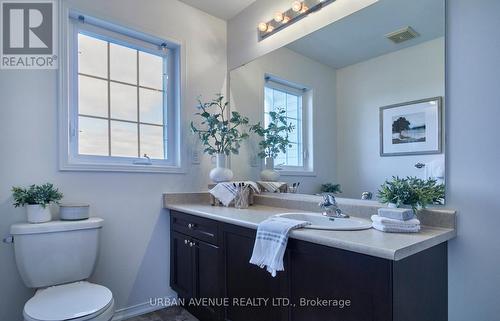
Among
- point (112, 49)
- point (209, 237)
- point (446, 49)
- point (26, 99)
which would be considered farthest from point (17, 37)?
point (446, 49)

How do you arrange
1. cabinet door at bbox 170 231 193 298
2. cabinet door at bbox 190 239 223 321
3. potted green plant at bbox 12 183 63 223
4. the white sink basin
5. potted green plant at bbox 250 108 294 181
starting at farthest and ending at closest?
potted green plant at bbox 250 108 294 181, cabinet door at bbox 170 231 193 298, cabinet door at bbox 190 239 223 321, potted green plant at bbox 12 183 63 223, the white sink basin

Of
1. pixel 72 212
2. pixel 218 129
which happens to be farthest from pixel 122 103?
pixel 72 212

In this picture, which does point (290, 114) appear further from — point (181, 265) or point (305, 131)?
point (181, 265)

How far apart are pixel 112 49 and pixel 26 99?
27.0 inches

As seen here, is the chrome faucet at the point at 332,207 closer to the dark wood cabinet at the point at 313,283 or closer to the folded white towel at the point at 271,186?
the dark wood cabinet at the point at 313,283

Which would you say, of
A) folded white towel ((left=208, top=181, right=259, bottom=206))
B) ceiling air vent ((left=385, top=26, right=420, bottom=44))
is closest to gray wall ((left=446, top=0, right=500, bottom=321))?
ceiling air vent ((left=385, top=26, right=420, bottom=44))

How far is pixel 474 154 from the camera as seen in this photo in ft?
4.09

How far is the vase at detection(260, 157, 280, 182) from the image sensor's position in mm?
2284

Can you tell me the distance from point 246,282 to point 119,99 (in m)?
1.57

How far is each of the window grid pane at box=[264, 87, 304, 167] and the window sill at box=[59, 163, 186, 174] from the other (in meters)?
0.84

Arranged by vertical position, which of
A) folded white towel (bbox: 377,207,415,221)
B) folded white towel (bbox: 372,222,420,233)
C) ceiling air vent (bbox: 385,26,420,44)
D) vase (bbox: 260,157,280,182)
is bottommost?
folded white towel (bbox: 372,222,420,233)

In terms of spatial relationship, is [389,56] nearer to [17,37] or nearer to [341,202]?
[341,202]

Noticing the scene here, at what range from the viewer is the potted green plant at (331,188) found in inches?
70.7

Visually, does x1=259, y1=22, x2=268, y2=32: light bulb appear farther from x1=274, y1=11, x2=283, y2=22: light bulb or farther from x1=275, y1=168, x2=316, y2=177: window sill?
x1=275, y1=168, x2=316, y2=177: window sill
